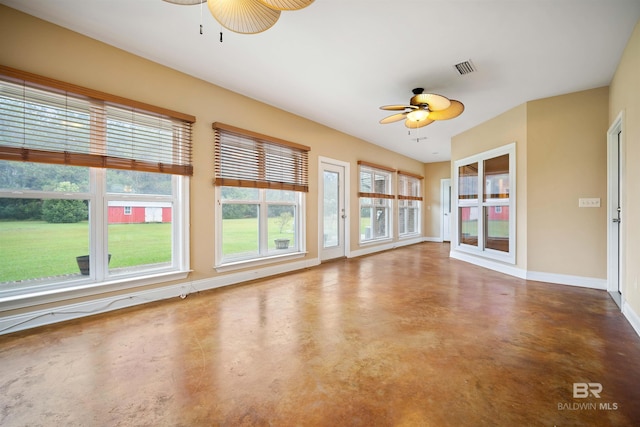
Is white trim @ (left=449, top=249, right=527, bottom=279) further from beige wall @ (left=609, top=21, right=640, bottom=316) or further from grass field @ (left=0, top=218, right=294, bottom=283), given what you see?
grass field @ (left=0, top=218, right=294, bottom=283)

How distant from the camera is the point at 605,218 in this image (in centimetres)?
372

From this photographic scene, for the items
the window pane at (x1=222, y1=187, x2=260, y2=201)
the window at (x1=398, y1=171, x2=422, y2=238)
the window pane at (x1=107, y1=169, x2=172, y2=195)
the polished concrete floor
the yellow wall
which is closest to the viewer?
the polished concrete floor

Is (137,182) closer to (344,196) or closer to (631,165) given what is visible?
(344,196)

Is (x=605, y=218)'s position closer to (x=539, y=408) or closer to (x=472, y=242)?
(x=472, y=242)

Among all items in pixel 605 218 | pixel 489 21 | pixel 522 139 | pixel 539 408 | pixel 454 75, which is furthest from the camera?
pixel 522 139

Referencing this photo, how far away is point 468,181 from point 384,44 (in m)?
3.94

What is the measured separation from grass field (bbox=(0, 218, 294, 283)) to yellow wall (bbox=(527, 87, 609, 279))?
5.37m

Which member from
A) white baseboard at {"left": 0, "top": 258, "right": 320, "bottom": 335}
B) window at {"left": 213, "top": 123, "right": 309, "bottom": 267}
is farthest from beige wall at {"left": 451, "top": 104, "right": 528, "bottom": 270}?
white baseboard at {"left": 0, "top": 258, "right": 320, "bottom": 335}

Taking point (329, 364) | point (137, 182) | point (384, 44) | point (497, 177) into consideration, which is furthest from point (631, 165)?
point (137, 182)

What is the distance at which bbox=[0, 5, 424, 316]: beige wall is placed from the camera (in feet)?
8.12

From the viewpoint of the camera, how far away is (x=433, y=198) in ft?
30.4

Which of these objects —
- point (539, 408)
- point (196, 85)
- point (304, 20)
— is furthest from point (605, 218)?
point (196, 85)

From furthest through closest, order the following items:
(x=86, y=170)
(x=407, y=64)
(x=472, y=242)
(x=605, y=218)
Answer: (x=472, y=242) → (x=605, y=218) → (x=407, y=64) → (x=86, y=170)

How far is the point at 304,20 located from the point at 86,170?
8.70 feet
